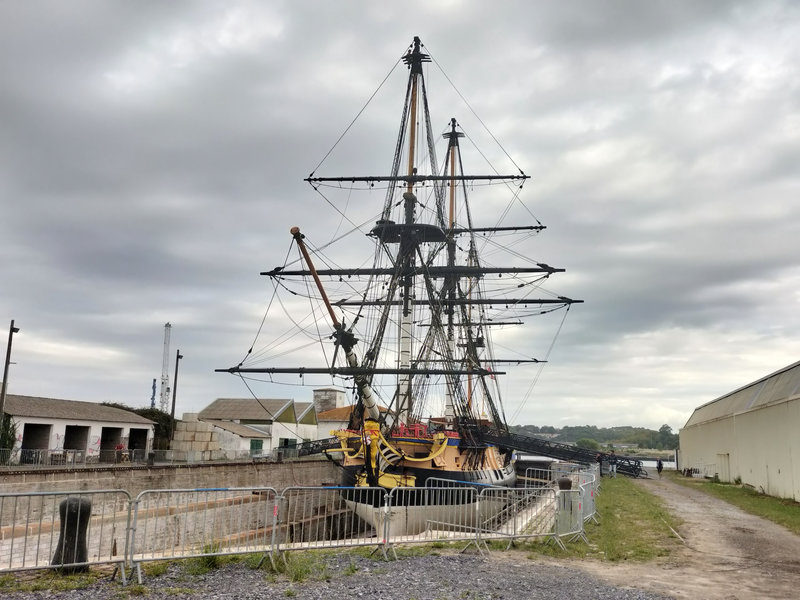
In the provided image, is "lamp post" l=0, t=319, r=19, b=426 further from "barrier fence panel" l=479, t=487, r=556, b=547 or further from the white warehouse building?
the white warehouse building

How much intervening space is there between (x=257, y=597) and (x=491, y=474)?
23936mm

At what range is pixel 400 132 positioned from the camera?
3709cm

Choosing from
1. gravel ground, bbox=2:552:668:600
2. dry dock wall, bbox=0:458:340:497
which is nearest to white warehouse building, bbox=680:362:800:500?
gravel ground, bbox=2:552:668:600

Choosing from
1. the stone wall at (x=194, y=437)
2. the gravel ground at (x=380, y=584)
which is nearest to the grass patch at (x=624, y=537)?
the gravel ground at (x=380, y=584)

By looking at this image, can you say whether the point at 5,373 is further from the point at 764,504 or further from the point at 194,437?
the point at 764,504

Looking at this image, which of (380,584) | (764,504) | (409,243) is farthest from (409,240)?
(380,584)

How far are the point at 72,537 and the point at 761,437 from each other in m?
26.2

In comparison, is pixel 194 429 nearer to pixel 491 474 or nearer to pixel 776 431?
pixel 491 474

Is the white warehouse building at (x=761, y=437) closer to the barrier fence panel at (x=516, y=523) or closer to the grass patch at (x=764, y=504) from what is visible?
the grass patch at (x=764, y=504)

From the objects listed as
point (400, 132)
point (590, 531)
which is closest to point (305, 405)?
point (400, 132)

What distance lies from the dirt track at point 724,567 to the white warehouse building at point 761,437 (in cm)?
641

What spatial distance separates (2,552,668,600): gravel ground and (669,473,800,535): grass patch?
9058 millimetres

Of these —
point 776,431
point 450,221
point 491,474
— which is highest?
point 450,221

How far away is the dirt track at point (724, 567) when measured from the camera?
9.18 meters
